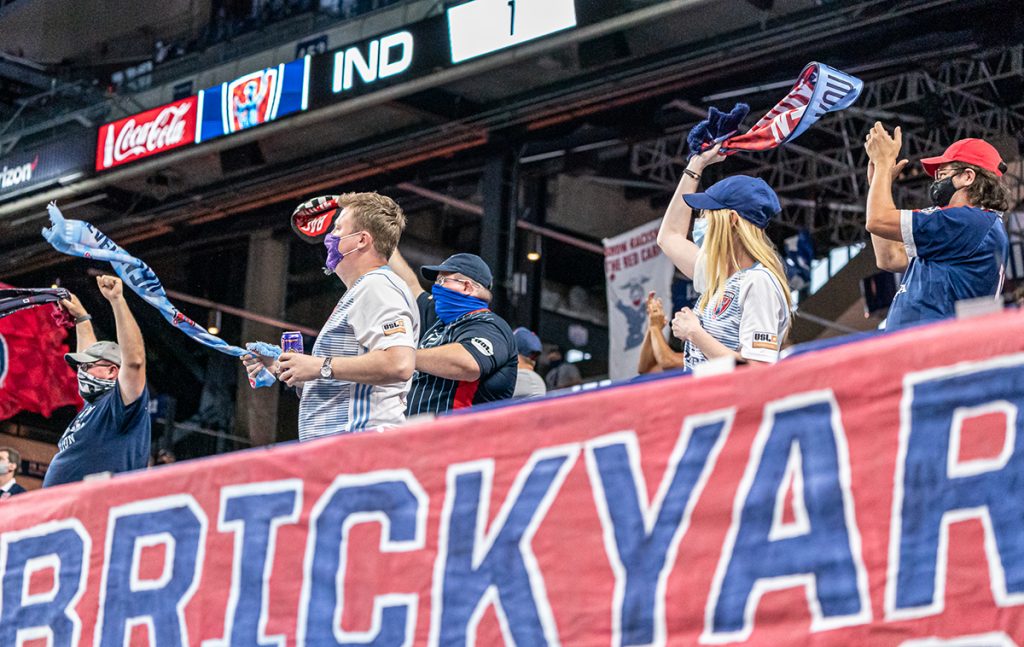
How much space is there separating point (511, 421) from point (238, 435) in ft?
35.6

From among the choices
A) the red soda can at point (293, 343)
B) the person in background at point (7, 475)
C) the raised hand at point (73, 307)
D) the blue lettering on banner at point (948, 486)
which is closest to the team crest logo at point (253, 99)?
the person in background at point (7, 475)

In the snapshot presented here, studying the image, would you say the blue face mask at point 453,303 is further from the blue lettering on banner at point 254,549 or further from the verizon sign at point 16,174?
the verizon sign at point 16,174

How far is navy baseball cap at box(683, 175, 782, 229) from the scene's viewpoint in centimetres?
399

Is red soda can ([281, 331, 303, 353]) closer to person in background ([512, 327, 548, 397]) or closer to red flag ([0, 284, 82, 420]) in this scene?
person in background ([512, 327, 548, 397])

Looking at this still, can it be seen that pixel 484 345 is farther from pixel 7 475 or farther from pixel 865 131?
pixel 865 131

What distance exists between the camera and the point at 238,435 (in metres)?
13.3

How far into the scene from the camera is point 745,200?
399cm

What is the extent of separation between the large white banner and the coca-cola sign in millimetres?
3454

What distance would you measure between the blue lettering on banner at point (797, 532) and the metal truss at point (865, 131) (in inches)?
295

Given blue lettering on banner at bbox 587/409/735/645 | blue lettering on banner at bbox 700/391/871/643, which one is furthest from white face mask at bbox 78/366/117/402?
blue lettering on banner at bbox 700/391/871/643

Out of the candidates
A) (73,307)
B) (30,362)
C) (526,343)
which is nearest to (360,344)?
(73,307)

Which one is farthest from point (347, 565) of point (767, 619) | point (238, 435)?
point (238, 435)

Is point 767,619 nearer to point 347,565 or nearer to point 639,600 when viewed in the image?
point 639,600

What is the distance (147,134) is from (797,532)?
9.50m
